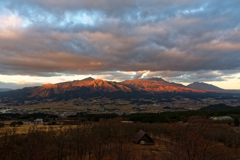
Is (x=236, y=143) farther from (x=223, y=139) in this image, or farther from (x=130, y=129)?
(x=130, y=129)

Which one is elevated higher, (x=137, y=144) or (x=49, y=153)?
(x=49, y=153)

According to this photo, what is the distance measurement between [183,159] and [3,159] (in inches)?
1136

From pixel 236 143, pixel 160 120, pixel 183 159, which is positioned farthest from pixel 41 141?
pixel 160 120

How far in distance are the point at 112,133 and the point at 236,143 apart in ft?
129

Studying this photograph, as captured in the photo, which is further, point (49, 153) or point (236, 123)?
point (236, 123)

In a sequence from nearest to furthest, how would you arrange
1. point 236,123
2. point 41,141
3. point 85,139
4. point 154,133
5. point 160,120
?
point 85,139, point 41,141, point 154,133, point 236,123, point 160,120

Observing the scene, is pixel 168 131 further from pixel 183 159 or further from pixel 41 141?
pixel 183 159

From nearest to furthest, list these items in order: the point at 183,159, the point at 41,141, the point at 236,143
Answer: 1. the point at 183,159
2. the point at 41,141
3. the point at 236,143

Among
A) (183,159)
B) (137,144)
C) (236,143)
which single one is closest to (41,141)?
(137,144)

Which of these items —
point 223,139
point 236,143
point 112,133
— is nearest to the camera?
point 236,143

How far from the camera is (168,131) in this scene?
61.8m

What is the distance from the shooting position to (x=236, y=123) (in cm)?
7050

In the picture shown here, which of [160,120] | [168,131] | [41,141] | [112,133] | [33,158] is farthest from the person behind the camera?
[160,120]

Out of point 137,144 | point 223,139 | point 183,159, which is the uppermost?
point 183,159
